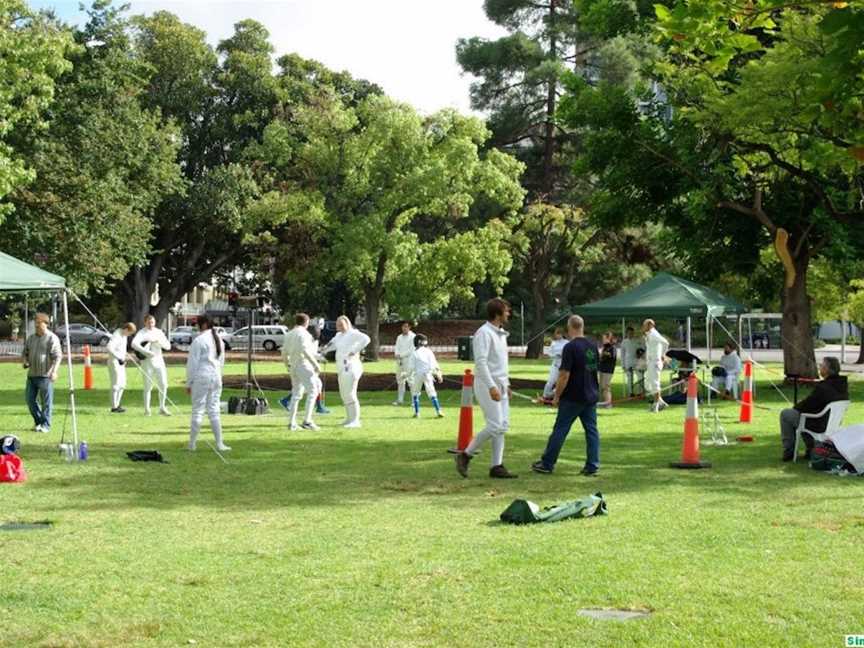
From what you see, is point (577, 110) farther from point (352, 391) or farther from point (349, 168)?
point (349, 168)

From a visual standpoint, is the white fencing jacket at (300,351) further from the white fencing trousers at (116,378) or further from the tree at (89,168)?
the tree at (89,168)

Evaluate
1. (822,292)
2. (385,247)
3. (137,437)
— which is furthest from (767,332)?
(137,437)

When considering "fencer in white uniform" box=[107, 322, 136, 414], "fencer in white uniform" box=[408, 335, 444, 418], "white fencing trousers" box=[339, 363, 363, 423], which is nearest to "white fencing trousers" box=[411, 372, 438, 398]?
"fencer in white uniform" box=[408, 335, 444, 418]

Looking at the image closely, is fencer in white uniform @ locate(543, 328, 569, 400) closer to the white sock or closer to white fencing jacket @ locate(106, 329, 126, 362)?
white fencing jacket @ locate(106, 329, 126, 362)

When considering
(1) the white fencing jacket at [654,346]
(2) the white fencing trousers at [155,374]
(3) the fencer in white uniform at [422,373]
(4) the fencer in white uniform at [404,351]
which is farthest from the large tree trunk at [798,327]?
(2) the white fencing trousers at [155,374]

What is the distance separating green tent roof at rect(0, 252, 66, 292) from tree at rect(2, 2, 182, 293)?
2557 centimetres

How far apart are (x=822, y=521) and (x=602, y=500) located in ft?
6.08

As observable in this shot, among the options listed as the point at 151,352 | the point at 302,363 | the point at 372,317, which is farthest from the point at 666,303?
the point at 372,317

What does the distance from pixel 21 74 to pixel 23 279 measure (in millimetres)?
16967

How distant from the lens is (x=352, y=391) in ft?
59.8

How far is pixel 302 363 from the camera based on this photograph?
17.5 meters

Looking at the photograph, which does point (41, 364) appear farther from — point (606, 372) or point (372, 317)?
point (372, 317)

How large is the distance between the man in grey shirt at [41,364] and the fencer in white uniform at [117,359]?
11.1ft

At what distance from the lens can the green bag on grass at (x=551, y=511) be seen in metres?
9.47
